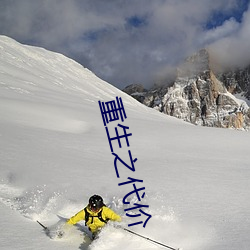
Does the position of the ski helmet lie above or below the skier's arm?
above

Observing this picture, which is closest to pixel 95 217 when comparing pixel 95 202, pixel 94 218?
pixel 94 218

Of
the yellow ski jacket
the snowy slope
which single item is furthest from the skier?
the snowy slope

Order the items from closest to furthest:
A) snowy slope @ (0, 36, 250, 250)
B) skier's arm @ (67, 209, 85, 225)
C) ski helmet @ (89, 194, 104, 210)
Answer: snowy slope @ (0, 36, 250, 250), ski helmet @ (89, 194, 104, 210), skier's arm @ (67, 209, 85, 225)

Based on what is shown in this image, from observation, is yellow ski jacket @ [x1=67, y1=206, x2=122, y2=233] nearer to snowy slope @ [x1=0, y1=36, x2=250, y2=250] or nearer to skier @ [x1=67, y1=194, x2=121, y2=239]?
skier @ [x1=67, y1=194, x2=121, y2=239]

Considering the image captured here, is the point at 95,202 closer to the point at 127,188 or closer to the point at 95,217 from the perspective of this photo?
the point at 95,217

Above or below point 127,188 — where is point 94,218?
below

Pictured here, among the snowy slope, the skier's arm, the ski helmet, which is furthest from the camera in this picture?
the skier's arm

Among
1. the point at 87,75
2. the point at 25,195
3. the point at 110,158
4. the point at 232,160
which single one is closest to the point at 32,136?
the point at 110,158

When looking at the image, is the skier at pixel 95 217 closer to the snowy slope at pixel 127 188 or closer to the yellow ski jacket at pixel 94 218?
the yellow ski jacket at pixel 94 218

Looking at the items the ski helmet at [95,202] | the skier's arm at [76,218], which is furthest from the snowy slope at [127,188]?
the ski helmet at [95,202]

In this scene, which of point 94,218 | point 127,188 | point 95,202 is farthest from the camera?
point 127,188

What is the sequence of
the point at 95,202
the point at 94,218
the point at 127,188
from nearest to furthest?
1. the point at 95,202
2. the point at 94,218
3. the point at 127,188

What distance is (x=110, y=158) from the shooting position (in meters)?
11.2

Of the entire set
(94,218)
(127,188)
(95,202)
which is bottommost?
(94,218)
